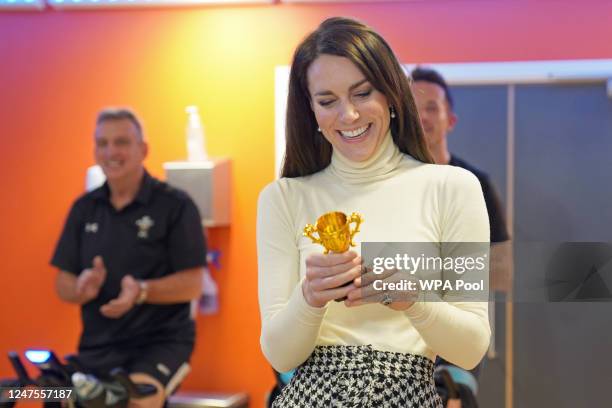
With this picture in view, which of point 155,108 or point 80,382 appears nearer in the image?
point 80,382

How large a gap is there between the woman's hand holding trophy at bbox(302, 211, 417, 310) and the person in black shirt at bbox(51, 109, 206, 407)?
5.39 feet

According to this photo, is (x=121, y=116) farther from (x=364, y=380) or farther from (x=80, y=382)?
(x=364, y=380)

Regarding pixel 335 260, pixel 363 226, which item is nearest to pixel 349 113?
pixel 363 226

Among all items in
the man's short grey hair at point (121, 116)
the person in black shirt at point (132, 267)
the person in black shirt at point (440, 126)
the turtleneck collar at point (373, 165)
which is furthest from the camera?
the man's short grey hair at point (121, 116)

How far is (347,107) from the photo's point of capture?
4.04 feet

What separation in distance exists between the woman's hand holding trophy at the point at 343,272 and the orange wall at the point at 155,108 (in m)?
2.40

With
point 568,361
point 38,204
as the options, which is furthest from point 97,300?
point 568,361

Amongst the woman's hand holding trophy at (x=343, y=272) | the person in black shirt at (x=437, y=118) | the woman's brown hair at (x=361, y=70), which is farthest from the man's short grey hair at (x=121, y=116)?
the woman's hand holding trophy at (x=343, y=272)

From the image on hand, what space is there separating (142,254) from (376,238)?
66.8 inches

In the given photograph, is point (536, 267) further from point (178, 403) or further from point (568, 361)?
point (178, 403)

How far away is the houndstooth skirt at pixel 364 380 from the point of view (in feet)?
3.93

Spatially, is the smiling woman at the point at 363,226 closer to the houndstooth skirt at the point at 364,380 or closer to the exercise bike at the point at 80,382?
the houndstooth skirt at the point at 364,380

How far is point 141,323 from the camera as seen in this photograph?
274 cm

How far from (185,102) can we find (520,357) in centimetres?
158
